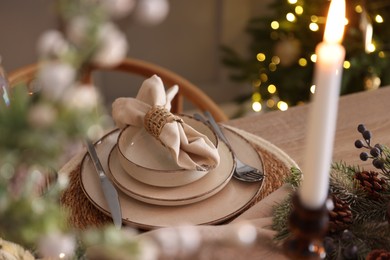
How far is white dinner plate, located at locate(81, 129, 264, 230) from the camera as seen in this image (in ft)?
2.64

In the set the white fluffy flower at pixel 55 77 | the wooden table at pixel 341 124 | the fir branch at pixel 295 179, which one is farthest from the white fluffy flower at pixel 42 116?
the wooden table at pixel 341 124

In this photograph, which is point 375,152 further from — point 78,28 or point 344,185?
point 78,28

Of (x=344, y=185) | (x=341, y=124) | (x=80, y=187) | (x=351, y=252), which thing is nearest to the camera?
(x=351, y=252)

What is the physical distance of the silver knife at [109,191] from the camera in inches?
31.4

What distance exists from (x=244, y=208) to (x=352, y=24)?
132 cm

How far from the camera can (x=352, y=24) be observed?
6.54ft

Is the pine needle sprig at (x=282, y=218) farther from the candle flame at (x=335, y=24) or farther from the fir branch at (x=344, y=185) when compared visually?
the candle flame at (x=335, y=24)

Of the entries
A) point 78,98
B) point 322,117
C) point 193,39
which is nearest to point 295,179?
point 322,117

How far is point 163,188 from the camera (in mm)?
843

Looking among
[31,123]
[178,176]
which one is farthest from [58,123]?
[178,176]

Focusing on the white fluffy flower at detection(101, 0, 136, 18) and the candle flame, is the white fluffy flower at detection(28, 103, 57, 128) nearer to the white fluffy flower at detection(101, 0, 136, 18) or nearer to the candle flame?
the white fluffy flower at detection(101, 0, 136, 18)

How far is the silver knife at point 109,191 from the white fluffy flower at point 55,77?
509mm

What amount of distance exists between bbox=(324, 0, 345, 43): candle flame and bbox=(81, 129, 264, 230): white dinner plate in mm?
382

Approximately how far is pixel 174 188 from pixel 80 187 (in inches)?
5.8
